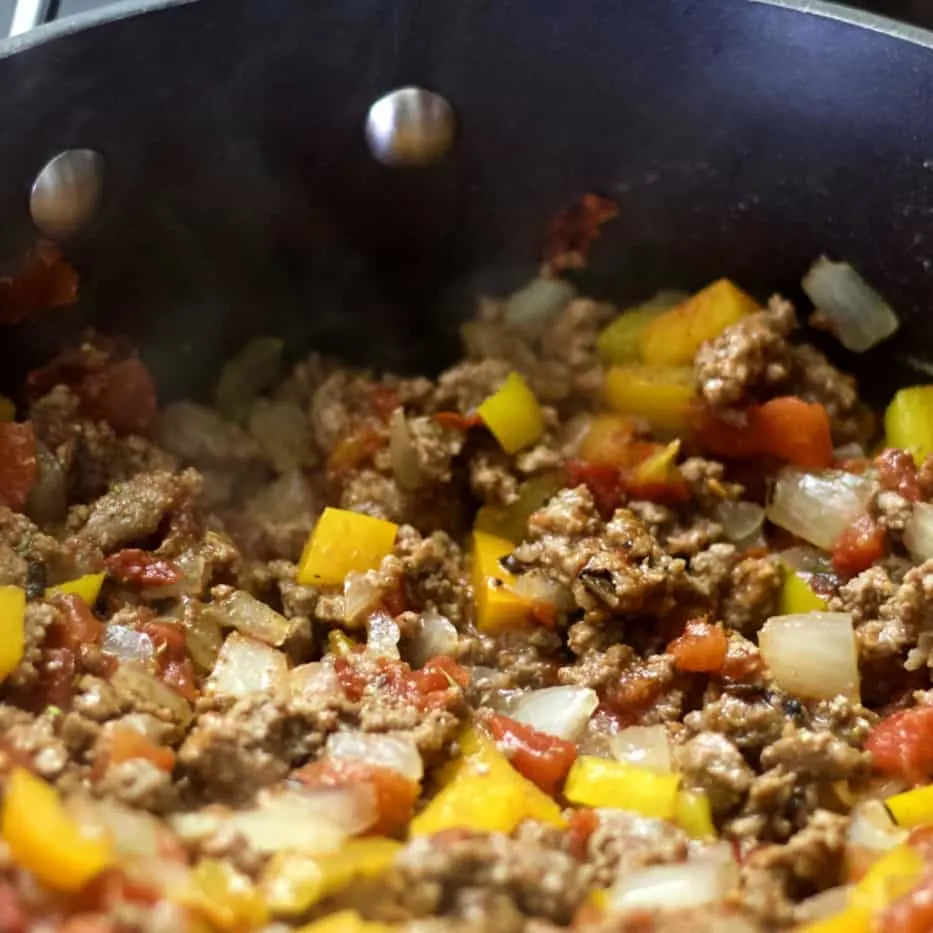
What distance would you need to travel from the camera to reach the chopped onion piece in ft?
9.21

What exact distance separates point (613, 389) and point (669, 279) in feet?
1.02

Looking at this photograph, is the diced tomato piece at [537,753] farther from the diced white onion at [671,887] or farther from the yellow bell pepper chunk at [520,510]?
the yellow bell pepper chunk at [520,510]

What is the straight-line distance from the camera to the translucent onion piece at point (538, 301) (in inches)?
119

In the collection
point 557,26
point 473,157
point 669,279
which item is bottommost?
point 669,279

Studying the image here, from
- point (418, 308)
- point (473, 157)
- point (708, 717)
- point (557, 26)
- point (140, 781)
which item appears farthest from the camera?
point (418, 308)

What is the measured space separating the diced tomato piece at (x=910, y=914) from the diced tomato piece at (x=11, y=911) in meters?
1.14

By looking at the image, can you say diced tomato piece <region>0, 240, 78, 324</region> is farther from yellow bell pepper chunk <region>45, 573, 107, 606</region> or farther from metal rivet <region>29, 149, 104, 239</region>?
yellow bell pepper chunk <region>45, 573, 107, 606</region>

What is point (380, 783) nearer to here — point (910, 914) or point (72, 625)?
point (72, 625)

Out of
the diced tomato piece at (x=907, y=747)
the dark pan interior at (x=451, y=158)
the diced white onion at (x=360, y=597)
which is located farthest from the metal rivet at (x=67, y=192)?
the diced tomato piece at (x=907, y=747)

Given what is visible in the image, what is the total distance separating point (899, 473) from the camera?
2674 millimetres

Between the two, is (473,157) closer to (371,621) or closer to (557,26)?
(557,26)

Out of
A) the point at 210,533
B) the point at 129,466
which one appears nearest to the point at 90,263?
the point at 129,466

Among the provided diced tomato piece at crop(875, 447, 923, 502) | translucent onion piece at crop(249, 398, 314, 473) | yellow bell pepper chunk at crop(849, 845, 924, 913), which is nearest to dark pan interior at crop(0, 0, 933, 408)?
translucent onion piece at crop(249, 398, 314, 473)

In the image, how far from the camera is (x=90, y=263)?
2.63 meters
